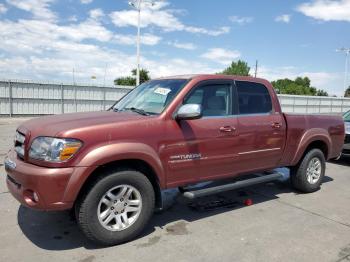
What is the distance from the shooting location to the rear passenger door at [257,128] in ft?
16.6

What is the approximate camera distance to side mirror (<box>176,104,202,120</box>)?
164 inches

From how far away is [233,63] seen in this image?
8938cm

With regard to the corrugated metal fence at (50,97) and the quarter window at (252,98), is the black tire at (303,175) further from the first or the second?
the corrugated metal fence at (50,97)

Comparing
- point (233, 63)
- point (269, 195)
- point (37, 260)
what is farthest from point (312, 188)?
point (233, 63)

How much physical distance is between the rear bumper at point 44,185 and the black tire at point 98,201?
19cm

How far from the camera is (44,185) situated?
3477 mm

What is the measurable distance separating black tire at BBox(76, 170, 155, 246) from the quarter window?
191 cm

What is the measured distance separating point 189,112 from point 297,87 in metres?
96.3

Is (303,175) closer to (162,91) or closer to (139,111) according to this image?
(162,91)

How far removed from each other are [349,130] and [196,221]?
613cm

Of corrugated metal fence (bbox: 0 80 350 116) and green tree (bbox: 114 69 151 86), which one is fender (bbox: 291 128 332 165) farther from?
green tree (bbox: 114 69 151 86)

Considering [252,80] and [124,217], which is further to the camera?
[252,80]

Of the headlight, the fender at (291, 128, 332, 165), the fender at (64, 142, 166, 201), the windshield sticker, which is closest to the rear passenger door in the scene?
the fender at (291, 128, 332, 165)

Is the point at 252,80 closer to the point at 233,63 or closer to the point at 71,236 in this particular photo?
the point at 71,236
